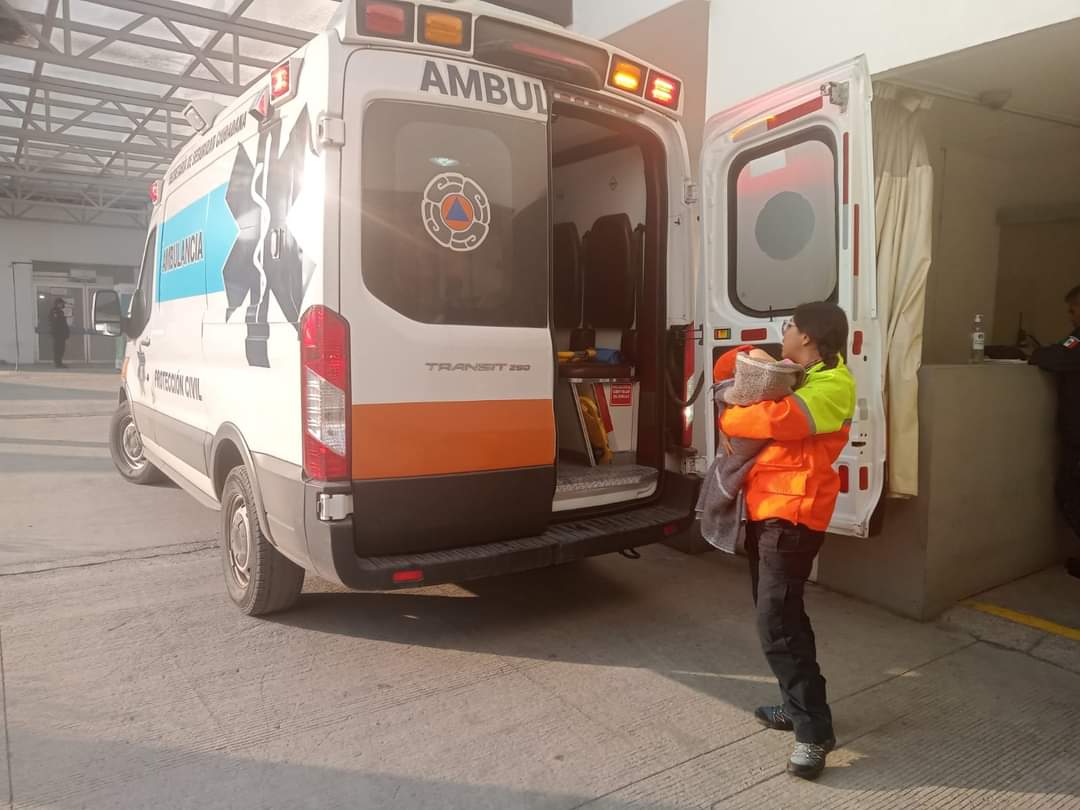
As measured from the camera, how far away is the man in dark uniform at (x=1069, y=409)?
4445mm

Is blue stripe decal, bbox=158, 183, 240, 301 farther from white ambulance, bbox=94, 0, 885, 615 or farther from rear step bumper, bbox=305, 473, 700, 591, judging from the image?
rear step bumper, bbox=305, 473, 700, 591

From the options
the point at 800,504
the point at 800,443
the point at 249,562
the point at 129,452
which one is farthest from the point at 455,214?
the point at 129,452

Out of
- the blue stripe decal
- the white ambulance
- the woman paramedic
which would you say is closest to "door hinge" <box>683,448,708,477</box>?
the white ambulance

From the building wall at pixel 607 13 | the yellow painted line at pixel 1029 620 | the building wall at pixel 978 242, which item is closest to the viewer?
the yellow painted line at pixel 1029 620

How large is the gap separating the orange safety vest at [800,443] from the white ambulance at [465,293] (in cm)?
103

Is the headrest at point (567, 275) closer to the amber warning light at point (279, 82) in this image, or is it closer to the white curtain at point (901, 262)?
the white curtain at point (901, 262)

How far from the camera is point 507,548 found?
3322 millimetres

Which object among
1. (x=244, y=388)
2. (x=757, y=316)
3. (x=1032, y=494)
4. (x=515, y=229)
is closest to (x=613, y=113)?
(x=515, y=229)

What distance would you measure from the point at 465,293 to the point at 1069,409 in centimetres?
359

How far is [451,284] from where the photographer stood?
126 inches

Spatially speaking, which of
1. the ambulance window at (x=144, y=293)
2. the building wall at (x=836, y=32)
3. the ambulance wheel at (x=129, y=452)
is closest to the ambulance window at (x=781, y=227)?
the building wall at (x=836, y=32)

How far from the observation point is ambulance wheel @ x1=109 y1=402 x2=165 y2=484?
660 centimetres

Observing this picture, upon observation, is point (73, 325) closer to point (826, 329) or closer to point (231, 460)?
point (231, 460)

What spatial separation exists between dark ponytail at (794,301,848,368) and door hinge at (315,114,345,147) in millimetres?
1762
